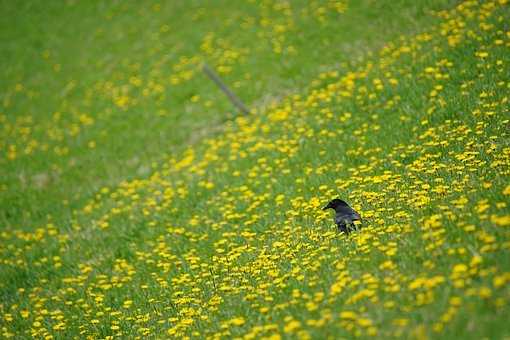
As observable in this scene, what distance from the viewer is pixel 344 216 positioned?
5.41 m

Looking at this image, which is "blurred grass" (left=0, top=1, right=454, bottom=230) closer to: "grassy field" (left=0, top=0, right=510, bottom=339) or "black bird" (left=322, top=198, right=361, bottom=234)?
"grassy field" (left=0, top=0, right=510, bottom=339)

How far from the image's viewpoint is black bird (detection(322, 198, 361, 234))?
5.34 meters

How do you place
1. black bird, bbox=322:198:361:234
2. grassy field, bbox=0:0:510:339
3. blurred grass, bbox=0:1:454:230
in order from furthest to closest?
1. blurred grass, bbox=0:1:454:230
2. black bird, bbox=322:198:361:234
3. grassy field, bbox=0:0:510:339

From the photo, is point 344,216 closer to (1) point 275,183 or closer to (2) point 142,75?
→ (1) point 275,183

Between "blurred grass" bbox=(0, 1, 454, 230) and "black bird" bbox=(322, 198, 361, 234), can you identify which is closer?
"black bird" bbox=(322, 198, 361, 234)

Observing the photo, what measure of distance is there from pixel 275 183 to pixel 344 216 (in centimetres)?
216

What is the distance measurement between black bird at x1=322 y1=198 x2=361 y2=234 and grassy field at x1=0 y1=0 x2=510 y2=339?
0.12 m

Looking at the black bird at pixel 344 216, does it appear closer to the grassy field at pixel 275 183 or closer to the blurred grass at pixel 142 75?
the grassy field at pixel 275 183

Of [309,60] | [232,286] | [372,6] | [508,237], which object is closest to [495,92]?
[508,237]

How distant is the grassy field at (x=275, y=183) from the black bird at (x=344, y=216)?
12 cm

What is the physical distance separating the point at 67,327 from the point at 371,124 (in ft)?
17.0

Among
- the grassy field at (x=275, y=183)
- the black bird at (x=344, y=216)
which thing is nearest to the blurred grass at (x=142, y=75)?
the grassy field at (x=275, y=183)

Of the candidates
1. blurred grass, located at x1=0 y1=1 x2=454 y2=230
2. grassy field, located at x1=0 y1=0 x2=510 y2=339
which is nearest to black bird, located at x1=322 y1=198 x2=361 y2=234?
grassy field, located at x1=0 y1=0 x2=510 y2=339

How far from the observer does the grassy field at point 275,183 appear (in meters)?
4.29
